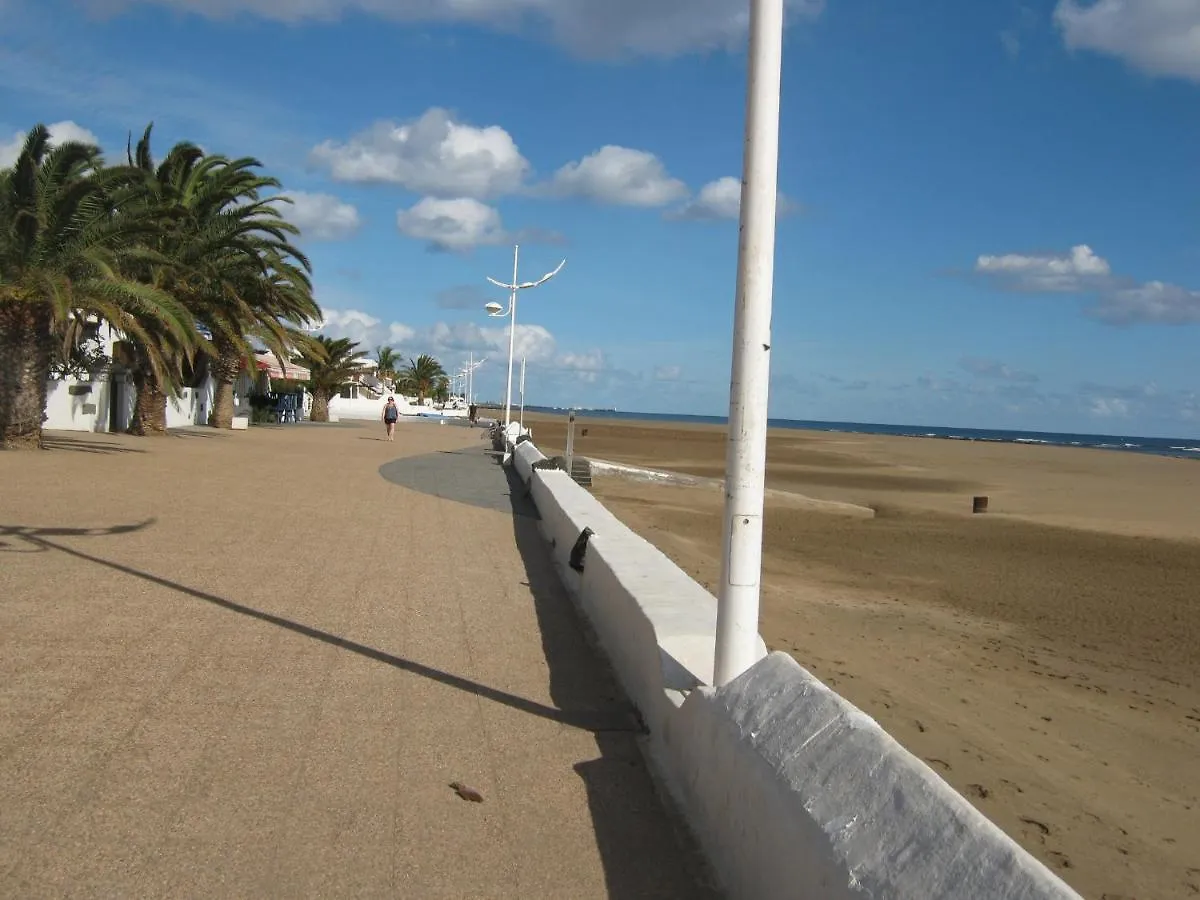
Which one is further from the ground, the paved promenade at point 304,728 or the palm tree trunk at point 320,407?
the palm tree trunk at point 320,407

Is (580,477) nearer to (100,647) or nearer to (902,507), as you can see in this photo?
(902,507)

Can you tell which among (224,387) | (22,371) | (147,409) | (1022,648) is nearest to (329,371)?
(224,387)

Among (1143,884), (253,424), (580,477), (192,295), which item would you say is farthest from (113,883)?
(253,424)

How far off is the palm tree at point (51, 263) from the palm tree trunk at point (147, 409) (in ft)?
25.8

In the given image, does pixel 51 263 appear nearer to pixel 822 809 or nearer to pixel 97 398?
pixel 97 398

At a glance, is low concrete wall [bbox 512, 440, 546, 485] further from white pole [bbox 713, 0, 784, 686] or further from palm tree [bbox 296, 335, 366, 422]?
palm tree [bbox 296, 335, 366, 422]

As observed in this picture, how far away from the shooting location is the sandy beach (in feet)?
17.6

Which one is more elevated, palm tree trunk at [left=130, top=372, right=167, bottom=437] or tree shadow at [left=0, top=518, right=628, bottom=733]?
palm tree trunk at [left=130, top=372, right=167, bottom=437]

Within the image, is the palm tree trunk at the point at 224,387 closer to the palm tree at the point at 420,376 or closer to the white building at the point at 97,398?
the white building at the point at 97,398

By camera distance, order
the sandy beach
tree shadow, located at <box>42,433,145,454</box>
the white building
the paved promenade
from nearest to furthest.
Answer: the paved promenade
the sandy beach
tree shadow, located at <box>42,433,145,454</box>
the white building

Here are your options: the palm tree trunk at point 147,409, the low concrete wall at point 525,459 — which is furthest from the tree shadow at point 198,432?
the low concrete wall at point 525,459

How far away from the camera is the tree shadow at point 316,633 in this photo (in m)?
5.88

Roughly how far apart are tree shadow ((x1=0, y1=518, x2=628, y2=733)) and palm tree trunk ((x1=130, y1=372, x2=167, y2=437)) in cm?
1843

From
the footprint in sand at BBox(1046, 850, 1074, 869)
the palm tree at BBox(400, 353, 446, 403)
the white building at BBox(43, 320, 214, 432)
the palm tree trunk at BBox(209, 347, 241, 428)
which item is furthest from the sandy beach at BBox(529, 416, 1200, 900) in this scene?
the palm tree at BBox(400, 353, 446, 403)
